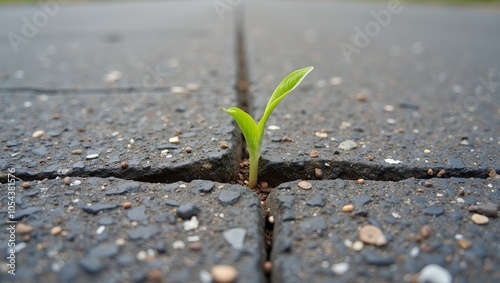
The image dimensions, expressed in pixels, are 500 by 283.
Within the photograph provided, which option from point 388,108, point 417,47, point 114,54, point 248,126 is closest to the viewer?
point 248,126

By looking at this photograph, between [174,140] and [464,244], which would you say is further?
[174,140]

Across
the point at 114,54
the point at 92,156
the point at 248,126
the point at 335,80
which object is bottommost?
the point at 114,54

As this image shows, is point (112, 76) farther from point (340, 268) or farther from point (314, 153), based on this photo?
point (340, 268)

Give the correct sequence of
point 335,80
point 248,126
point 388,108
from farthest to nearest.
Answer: point 335,80
point 388,108
point 248,126

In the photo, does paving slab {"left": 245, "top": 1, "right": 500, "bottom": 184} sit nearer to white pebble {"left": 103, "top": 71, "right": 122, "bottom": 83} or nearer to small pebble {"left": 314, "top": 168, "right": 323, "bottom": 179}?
small pebble {"left": 314, "top": 168, "right": 323, "bottom": 179}

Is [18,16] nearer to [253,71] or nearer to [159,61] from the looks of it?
[159,61]

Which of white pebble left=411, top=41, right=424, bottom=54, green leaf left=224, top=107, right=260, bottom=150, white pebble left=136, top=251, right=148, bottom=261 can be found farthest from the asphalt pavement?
white pebble left=411, top=41, right=424, bottom=54

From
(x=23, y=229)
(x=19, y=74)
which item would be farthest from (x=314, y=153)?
(x=19, y=74)
